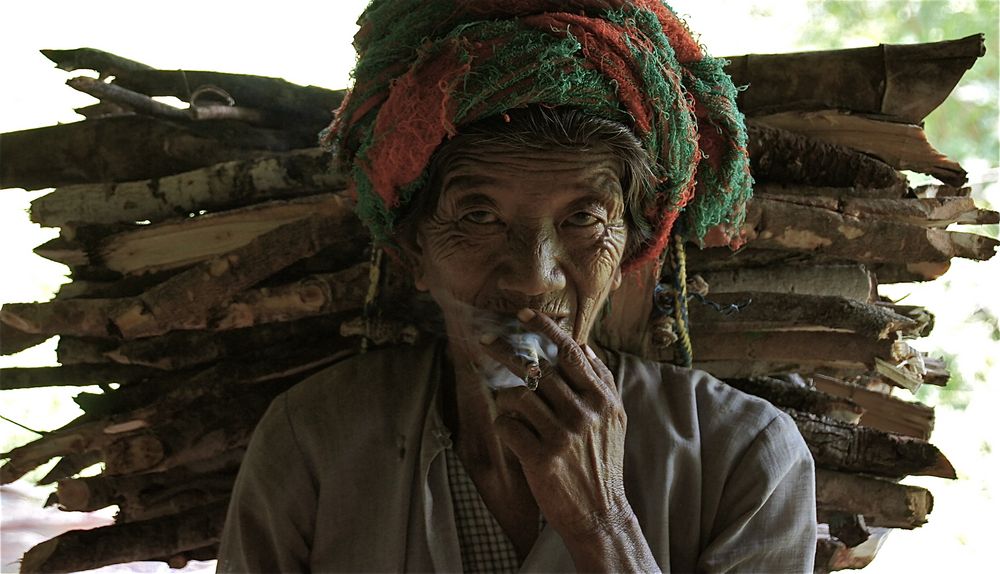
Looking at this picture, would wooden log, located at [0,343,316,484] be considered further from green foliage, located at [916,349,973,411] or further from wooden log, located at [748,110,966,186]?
green foliage, located at [916,349,973,411]

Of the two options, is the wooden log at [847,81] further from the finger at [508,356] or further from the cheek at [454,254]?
the finger at [508,356]

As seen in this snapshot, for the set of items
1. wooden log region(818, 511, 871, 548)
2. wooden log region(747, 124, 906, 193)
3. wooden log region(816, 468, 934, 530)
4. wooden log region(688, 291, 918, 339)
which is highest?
wooden log region(747, 124, 906, 193)

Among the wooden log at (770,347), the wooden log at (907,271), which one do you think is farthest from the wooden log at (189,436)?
the wooden log at (907,271)

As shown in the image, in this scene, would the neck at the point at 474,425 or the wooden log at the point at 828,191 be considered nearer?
the neck at the point at 474,425

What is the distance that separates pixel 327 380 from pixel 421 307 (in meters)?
0.35

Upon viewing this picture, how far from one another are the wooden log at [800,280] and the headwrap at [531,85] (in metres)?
0.50

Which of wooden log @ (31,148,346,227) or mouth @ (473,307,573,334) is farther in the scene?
wooden log @ (31,148,346,227)

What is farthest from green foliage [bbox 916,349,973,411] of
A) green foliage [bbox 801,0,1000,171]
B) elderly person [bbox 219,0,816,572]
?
elderly person [bbox 219,0,816,572]

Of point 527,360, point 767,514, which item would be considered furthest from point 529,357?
point 767,514

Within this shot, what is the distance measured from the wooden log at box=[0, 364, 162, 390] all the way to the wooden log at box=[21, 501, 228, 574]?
0.45 m

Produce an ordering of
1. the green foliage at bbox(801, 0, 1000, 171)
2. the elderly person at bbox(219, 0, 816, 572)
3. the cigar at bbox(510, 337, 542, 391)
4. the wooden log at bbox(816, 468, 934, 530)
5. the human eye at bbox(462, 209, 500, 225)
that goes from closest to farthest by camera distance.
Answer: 1. the cigar at bbox(510, 337, 542, 391)
2. the elderly person at bbox(219, 0, 816, 572)
3. the human eye at bbox(462, 209, 500, 225)
4. the wooden log at bbox(816, 468, 934, 530)
5. the green foliage at bbox(801, 0, 1000, 171)

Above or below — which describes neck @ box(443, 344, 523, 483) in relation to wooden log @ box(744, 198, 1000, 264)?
below

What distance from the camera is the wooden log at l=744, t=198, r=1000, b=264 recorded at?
2273 millimetres

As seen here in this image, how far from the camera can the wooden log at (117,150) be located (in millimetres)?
2471
